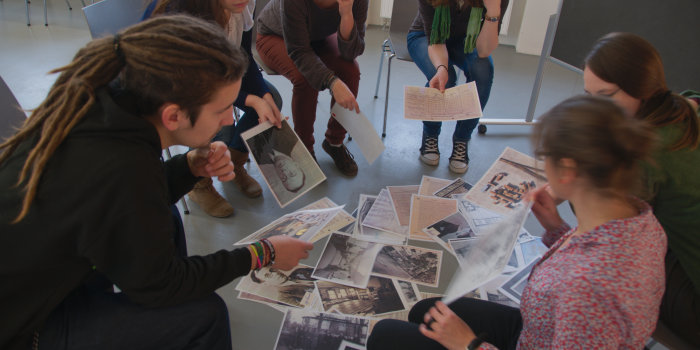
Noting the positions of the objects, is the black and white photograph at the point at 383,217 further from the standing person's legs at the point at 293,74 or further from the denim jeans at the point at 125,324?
the denim jeans at the point at 125,324

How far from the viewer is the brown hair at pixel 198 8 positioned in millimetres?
1442

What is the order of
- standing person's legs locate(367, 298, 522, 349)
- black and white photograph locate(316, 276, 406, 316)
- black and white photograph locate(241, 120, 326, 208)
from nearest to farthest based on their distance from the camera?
standing person's legs locate(367, 298, 522, 349)
black and white photograph locate(316, 276, 406, 316)
black and white photograph locate(241, 120, 326, 208)

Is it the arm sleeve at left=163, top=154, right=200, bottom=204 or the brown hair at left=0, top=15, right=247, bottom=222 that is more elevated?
the brown hair at left=0, top=15, right=247, bottom=222

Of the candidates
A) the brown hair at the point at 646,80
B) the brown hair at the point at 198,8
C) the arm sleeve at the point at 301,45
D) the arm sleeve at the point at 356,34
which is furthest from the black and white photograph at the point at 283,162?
the brown hair at the point at 646,80

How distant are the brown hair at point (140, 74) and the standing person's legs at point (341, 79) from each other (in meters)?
1.26

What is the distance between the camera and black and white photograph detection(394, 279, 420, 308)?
1452mm

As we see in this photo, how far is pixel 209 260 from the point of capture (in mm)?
972

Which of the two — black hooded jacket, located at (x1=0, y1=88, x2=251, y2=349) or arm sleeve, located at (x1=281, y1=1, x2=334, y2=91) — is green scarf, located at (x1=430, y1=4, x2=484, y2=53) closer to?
arm sleeve, located at (x1=281, y1=1, x2=334, y2=91)

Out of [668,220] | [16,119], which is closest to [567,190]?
[668,220]

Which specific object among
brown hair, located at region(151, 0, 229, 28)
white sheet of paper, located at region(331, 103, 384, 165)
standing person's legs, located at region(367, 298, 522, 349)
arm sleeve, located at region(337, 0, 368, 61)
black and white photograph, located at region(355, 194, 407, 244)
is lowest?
black and white photograph, located at region(355, 194, 407, 244)

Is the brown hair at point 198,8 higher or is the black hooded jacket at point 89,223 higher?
the brown hair at point 198,8

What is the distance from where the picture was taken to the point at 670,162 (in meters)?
1.06

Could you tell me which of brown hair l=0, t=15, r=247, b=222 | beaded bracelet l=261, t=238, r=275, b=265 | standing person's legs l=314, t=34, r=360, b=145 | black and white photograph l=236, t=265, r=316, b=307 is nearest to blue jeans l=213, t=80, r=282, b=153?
standing person's legs l=314, t=34, r=360, b=145

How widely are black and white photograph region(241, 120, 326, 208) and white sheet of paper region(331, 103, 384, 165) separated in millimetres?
281
